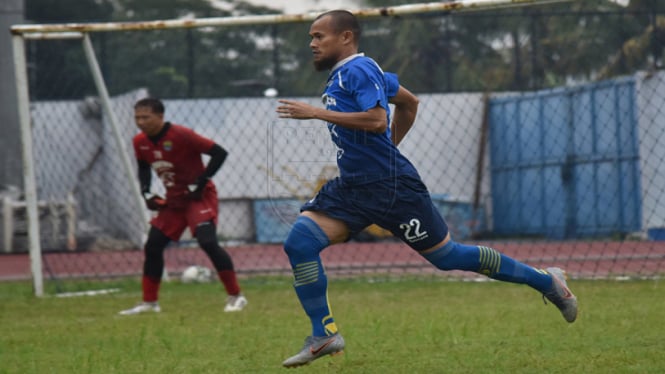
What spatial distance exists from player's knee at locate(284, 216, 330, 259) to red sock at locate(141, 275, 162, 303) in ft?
13.7

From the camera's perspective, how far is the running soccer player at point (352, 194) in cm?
586

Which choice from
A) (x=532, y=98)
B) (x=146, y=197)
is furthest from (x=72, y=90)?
(x=146, y=197)

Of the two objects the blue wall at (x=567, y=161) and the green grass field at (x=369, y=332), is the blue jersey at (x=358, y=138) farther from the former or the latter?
the blue wall at (x=567, y=161)

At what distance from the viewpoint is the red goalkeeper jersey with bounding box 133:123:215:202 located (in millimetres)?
9898

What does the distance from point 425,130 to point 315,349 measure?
1485cm

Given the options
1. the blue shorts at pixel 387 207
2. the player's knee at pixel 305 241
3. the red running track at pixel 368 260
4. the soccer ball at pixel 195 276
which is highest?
the blue shorts at pixel 387 207

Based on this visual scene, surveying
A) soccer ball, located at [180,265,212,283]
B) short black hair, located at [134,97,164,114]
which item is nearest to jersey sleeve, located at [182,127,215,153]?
→ short black hair, located at [134,97,164,114]

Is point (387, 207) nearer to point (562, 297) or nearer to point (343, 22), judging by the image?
point (343, 22)

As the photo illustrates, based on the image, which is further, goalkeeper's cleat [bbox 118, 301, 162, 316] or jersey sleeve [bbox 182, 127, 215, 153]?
jersey sleeve [bbox 182, 127, 215, 153]

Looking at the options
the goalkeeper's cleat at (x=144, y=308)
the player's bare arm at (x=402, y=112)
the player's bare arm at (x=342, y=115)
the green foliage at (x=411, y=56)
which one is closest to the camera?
the player's bare arm at (x=342, y=115)

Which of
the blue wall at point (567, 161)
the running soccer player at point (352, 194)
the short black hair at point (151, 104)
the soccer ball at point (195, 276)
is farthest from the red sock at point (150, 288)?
the blue wall at point (567, 161)

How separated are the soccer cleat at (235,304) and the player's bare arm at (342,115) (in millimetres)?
4230

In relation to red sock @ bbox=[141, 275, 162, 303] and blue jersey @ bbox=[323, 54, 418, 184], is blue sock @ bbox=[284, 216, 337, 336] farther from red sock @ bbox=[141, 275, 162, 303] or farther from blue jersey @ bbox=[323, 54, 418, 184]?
red sock @ bbox=[141, 275, 162, 303]

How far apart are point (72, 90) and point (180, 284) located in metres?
11.2
